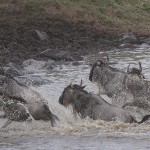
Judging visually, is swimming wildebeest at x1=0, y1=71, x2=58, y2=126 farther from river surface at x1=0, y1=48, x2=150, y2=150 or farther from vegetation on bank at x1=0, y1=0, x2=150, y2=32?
vegetation on bank at x1=0, y1=0, x2=150, y2=32

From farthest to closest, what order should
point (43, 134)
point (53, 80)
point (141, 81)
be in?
point (53, 80) < point (141, 81) < point (43, 134)

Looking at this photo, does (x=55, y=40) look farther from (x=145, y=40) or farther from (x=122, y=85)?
(x=122, y=85)

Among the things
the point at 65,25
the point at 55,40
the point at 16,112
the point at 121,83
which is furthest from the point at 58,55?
the point at 16,112

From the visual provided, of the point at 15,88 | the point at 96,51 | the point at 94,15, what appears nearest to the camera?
the point at 15,88

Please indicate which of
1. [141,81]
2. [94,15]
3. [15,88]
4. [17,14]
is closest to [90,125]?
[15,88]

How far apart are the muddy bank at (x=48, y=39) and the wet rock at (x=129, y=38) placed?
0.45m

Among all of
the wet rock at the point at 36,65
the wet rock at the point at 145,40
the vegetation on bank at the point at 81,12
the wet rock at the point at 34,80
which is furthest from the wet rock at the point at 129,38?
the wet rock at the point at 34,80

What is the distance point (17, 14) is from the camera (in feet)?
98.9

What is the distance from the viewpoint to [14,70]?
813 inches

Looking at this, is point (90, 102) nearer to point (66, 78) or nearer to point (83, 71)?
point (66, 78)

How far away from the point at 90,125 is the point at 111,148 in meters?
1.91

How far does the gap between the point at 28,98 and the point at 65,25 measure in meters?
17.6

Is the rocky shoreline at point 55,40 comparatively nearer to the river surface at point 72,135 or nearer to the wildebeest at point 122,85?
the wildebeest at point 122,85

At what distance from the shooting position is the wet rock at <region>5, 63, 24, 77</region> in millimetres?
20250
